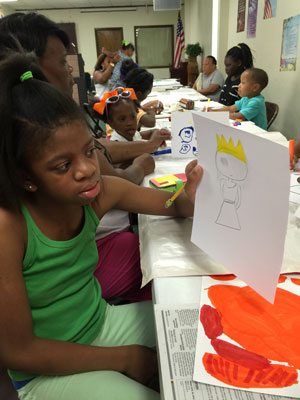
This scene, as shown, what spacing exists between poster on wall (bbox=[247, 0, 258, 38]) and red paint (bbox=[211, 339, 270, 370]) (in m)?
4.27

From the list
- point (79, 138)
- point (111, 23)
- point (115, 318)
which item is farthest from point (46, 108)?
point (111, 23)

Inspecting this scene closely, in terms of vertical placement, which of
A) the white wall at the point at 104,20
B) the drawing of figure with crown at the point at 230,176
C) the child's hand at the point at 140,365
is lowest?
the child's hand at the point at 140,365

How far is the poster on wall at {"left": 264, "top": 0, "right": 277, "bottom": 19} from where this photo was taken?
3219 millimetres

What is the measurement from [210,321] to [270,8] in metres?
3.83

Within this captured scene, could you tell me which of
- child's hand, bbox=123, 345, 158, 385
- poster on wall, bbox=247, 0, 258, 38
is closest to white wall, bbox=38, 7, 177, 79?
poster on wall, bbox=247, 0, 258, 38

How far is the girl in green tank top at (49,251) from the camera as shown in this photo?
21.3 inches

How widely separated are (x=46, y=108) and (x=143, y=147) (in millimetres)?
856

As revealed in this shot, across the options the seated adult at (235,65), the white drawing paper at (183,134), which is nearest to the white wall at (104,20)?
the seated adult at (235,65)

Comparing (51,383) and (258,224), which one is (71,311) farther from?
(258,224)

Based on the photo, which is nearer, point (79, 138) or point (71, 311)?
point (79, 138)

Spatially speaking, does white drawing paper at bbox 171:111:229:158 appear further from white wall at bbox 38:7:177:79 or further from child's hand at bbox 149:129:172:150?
white wall at bbox 38:7:177:79

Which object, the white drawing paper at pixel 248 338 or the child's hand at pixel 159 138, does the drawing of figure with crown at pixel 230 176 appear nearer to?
the white drawing paper at pixel 248 338

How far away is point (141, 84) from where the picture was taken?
2.26 meters

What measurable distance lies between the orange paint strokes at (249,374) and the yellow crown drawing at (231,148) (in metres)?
0.31
